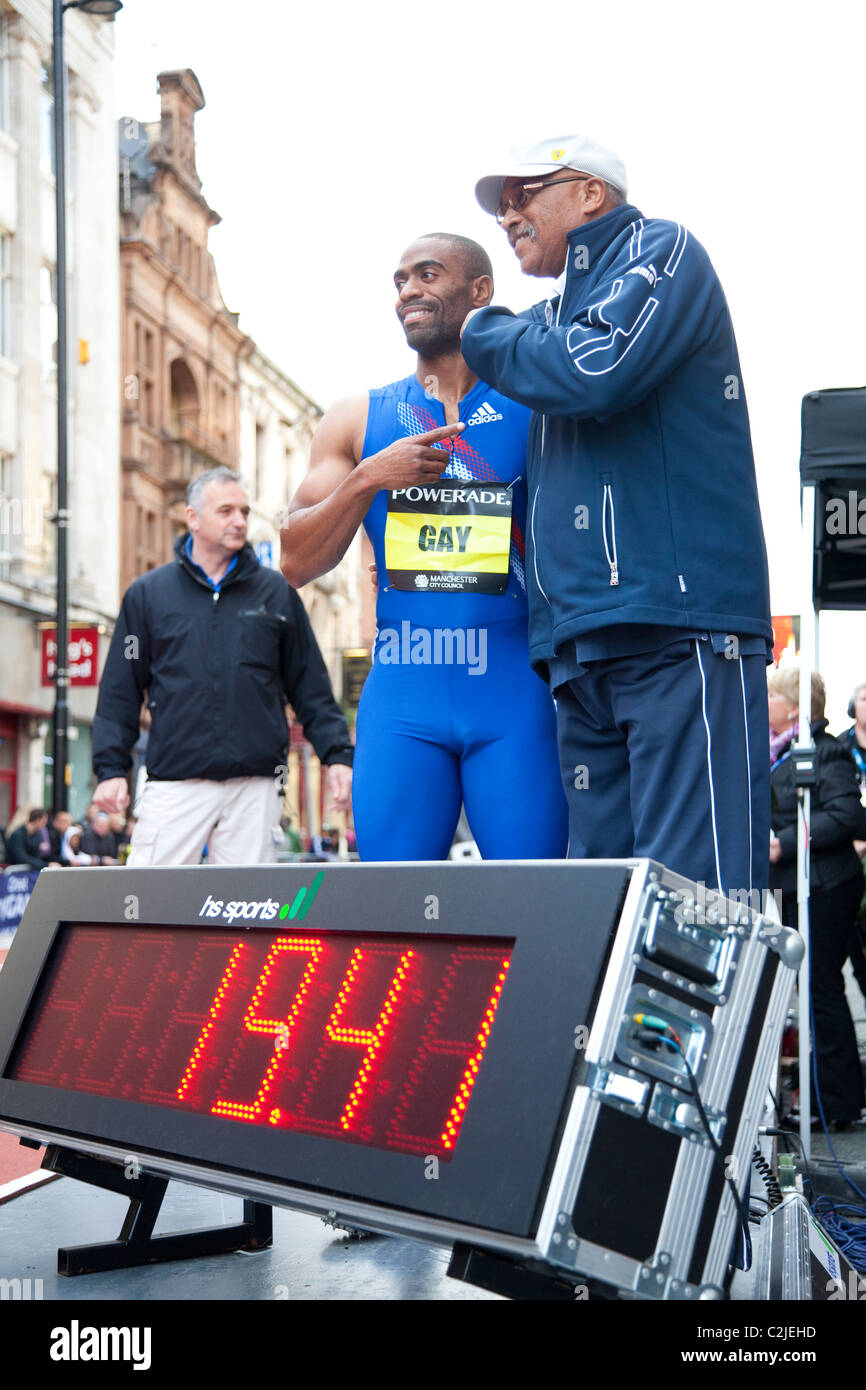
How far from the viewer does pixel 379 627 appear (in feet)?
11.5

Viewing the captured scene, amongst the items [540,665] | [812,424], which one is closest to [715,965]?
[540,665]

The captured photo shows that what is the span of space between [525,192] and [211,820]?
2654 mm

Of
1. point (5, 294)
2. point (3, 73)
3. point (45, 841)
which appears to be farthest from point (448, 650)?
point (3, 73)

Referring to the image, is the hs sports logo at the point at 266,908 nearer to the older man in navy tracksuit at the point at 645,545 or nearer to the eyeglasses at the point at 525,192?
the older man in navy tracksuit at the point at 645,545

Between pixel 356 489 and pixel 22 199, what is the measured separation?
26.1 meters

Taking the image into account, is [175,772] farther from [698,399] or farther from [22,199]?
[22,199]

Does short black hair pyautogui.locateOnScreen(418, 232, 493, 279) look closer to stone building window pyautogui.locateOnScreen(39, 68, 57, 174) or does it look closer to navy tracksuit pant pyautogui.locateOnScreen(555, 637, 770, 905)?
navy tracksuit pant pyautogui.locateOnScreen(555, 637, 770, 905)

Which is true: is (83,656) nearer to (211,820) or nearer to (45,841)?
(45,841)

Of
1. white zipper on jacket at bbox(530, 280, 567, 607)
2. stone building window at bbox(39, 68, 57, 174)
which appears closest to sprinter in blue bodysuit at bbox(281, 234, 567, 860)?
white zipper on jacket at bbox(530, 280, 567, 607)

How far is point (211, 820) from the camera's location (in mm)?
5086

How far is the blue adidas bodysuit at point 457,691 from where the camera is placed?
10.8ft

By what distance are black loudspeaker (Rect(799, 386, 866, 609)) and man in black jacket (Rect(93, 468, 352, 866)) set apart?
1.93 metres

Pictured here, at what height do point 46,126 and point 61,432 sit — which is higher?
point 46,126

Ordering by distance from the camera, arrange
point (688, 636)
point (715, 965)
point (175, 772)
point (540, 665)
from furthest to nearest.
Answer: point (175, 772) < point (540, 665) < point (688, 636) < point (715, 965)
